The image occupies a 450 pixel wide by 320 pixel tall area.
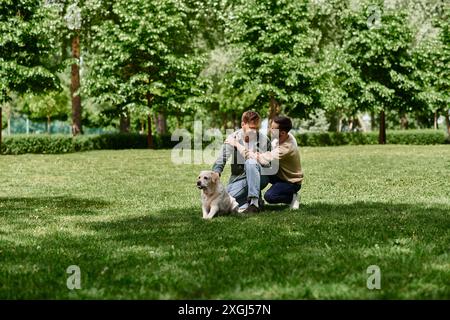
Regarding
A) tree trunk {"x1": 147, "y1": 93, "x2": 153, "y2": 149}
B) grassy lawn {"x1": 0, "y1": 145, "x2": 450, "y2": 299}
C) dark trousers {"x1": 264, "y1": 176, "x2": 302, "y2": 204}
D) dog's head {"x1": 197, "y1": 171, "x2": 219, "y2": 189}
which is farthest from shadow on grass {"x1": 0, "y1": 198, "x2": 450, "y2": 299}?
tree trunk {"x1": 147, "y1": 93, "x2": 153, "y2": 149}

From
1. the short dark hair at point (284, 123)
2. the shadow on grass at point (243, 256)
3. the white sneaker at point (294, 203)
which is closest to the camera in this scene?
the shadow on grass at point (243, 256)

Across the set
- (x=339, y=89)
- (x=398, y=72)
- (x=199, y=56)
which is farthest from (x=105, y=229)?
(x=398, y=72)

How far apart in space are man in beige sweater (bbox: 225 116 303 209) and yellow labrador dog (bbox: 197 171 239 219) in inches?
30.7

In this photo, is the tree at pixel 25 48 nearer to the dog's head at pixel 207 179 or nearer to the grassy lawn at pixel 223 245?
Result: the grassy lawn at pixel 223 245

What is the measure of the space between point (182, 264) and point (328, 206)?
5.68 metres

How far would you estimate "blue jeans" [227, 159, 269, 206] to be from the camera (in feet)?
35.0

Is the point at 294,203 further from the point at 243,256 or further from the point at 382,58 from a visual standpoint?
the point at 382,58

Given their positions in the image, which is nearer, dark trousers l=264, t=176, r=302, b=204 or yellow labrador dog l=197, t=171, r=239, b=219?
yellow labrador dog l=197, t=171, r=239, b=219

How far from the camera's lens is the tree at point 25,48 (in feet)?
103

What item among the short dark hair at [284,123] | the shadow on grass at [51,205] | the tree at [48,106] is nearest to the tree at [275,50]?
the shadow on grass at [51,205]

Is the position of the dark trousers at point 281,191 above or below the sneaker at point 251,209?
above

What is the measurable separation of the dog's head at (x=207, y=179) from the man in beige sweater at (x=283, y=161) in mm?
795

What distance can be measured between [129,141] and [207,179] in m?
31.3

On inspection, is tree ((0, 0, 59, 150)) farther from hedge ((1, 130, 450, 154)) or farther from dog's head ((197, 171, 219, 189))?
dog's head ((197, 171, 219, 189))
